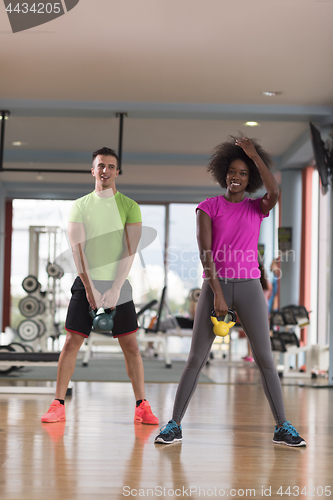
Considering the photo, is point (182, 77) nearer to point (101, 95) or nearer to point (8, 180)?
point (101, 95)

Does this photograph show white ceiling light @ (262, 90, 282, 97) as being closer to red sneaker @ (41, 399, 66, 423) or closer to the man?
the man

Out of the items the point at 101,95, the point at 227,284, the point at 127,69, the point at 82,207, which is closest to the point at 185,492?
the point at 227,284

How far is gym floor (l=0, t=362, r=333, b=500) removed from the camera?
1872 millimetres

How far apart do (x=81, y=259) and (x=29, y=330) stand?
4502 millimetres

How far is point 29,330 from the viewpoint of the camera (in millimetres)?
7062

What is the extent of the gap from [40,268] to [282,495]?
797cm

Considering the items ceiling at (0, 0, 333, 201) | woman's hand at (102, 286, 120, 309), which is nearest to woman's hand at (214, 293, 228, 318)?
woman's hand at (102, 286, 120, 309)

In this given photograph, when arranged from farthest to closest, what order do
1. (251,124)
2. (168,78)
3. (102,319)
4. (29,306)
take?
(29,306) < (251,124) < (168,78) < (102,319)

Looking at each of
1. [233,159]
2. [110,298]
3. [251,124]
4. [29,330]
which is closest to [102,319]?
[110,298]

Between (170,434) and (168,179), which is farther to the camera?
(168,179)

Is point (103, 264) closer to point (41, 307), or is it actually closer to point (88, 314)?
point (88, 314)

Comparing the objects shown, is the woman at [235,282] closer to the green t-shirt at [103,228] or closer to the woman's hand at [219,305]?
the woman's hand at [219,305]

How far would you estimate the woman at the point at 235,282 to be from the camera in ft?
7.99

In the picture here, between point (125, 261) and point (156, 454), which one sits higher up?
point (125, 261)
